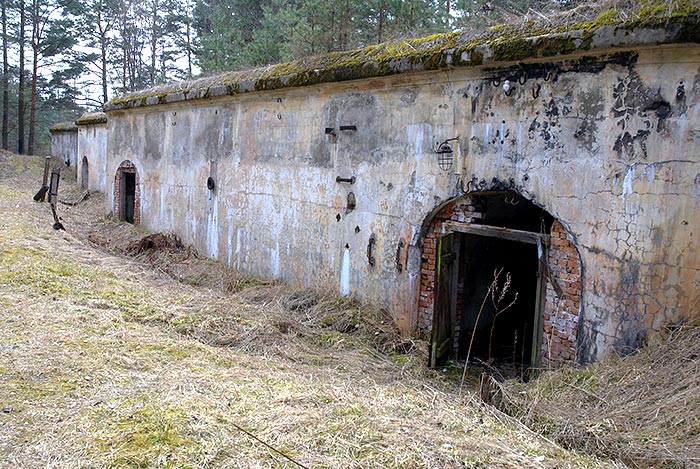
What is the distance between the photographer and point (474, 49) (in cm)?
638

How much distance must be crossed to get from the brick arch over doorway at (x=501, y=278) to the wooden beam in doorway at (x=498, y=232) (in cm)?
1

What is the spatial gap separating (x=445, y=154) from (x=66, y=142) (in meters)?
27.4

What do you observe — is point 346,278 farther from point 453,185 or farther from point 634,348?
point 634,348

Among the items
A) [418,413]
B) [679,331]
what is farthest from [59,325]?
[679,331]

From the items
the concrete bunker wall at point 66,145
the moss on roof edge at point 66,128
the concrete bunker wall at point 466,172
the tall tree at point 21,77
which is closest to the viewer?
the concrete bunker wall at point 466,172

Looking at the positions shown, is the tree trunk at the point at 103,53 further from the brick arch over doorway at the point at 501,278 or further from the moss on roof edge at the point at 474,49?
the brick arch over doorway at the point at 501,278

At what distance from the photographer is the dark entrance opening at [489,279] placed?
638 cm

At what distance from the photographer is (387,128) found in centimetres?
772

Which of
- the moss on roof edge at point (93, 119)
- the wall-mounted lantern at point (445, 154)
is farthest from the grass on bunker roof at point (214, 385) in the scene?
the moss on roof edge at point (93, 119)

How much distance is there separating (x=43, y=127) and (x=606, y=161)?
40.2m

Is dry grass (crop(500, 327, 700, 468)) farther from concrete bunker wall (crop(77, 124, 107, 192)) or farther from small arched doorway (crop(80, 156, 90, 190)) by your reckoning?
small arched doorway (crop(80, 156, 90, 190))

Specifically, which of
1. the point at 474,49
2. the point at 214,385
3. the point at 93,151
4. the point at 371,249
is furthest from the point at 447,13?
the point at 93,151

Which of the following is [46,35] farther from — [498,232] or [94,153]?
[498,232]

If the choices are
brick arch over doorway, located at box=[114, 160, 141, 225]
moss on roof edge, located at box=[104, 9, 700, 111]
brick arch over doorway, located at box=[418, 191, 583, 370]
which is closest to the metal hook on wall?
moss on roof edge, located at box=[104, 9, 700, 111]
